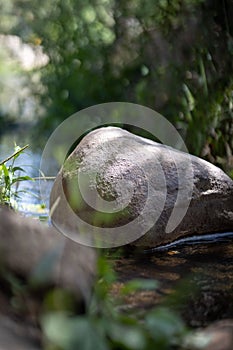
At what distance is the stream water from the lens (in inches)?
75.2

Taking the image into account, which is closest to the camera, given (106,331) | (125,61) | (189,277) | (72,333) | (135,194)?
(72,333)

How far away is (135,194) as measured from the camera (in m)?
2.70

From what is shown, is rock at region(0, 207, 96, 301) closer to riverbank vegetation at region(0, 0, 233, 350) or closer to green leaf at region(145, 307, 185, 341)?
riverbank vegetation at region(0, 0, 233, 350)

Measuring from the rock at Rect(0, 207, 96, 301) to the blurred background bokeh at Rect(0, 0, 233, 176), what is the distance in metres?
2.46

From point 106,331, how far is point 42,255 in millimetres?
210

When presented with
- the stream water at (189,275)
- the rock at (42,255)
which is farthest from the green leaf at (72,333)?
the stream water at (189,275)

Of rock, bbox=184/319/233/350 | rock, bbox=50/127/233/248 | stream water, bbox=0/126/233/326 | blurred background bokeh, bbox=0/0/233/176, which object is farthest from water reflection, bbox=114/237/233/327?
blurred background bokeh, bbox=0/0/233/176

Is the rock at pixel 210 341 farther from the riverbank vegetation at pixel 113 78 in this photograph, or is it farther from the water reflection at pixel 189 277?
the water reflection at pixel 189 277

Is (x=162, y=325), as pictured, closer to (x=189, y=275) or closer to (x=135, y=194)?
(x=189, y=275)

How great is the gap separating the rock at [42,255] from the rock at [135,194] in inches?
48.3

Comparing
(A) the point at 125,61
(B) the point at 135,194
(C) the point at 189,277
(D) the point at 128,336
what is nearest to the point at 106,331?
(D) the point at 128,336

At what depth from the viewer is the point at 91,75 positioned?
5.31 meters

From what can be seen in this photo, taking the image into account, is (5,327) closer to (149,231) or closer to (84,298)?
(84,298)

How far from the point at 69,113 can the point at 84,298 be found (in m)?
4.12
